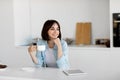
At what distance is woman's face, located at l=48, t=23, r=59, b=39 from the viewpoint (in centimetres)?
253

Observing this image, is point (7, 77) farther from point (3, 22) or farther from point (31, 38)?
point (31, 38)

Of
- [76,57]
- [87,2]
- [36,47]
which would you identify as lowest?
[76,57]

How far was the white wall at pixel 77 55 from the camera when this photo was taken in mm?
3270

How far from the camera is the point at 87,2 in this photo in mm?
3912

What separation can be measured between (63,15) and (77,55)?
94 cm

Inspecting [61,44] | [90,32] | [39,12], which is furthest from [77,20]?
[61,44]

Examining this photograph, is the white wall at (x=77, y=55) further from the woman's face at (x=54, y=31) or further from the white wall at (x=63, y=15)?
the woman's face at (x=54, y=31)

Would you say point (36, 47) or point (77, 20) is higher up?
point (77, 20)

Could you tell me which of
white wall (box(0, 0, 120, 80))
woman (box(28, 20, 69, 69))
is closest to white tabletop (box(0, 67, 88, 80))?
woman (box(28, 20, 69, 69))

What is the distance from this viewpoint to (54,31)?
254 centimetres

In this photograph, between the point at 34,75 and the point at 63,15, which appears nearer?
the point at 34,75

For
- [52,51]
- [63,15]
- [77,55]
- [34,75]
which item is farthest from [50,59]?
[63,15]

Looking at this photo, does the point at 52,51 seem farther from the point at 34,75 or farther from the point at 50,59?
the point at 34,75

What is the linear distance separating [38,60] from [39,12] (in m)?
1.91
